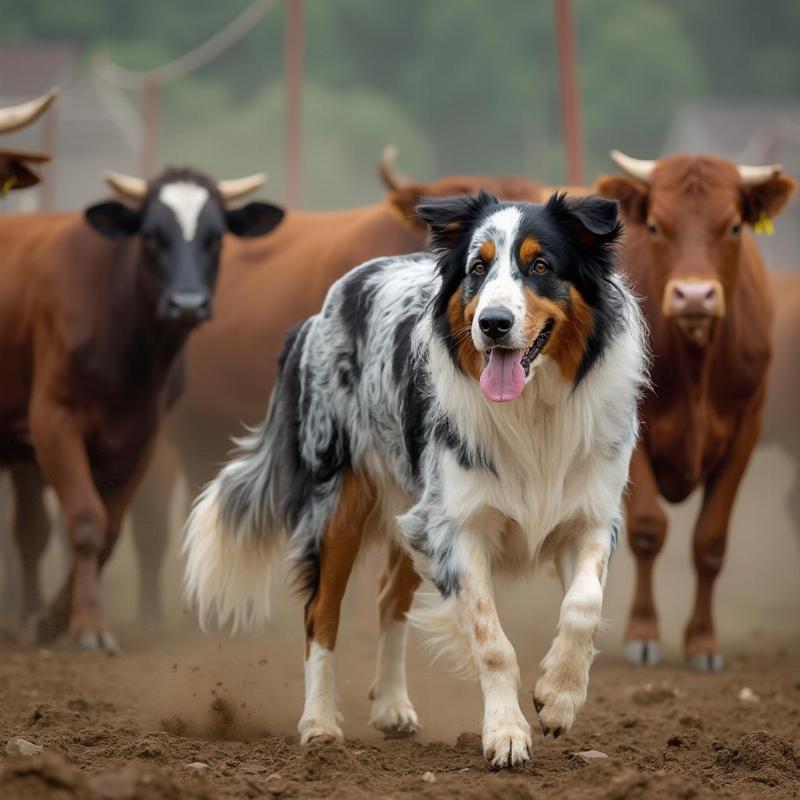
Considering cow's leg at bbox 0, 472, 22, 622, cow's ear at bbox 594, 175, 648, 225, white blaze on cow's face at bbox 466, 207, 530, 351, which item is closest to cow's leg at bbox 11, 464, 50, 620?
cow's leg at bbox 0, 472, 22, 622

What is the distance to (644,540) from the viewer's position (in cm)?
882

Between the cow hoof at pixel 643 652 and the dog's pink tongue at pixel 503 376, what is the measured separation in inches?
150

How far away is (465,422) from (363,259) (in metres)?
5.05

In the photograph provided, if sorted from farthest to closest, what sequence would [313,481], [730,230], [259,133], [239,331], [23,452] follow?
[259,133]
[239,331]
[23,452]
[730,230]
[313,481]

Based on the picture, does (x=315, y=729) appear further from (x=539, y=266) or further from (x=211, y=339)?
(x=211, y=339)

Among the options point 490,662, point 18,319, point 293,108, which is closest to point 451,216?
point 490,662

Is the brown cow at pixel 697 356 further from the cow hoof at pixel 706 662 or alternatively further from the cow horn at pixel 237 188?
the cow horn at pixel 237 188

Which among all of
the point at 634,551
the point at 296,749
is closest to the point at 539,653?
the point at 634,551

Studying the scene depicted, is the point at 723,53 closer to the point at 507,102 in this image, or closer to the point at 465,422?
the point at 507,102

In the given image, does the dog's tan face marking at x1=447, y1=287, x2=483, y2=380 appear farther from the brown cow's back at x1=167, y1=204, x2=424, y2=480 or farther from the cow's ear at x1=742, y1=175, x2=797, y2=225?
the brown cow's back at x1=167, y1=204, x2=424, y2=480

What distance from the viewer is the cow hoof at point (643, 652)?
28.0ft

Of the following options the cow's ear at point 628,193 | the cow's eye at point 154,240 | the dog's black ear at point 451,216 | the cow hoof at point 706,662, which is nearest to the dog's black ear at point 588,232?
the dog's black ear at point 451,216

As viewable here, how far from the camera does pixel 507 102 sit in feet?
125

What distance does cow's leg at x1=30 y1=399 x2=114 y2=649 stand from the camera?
28.5 feet
